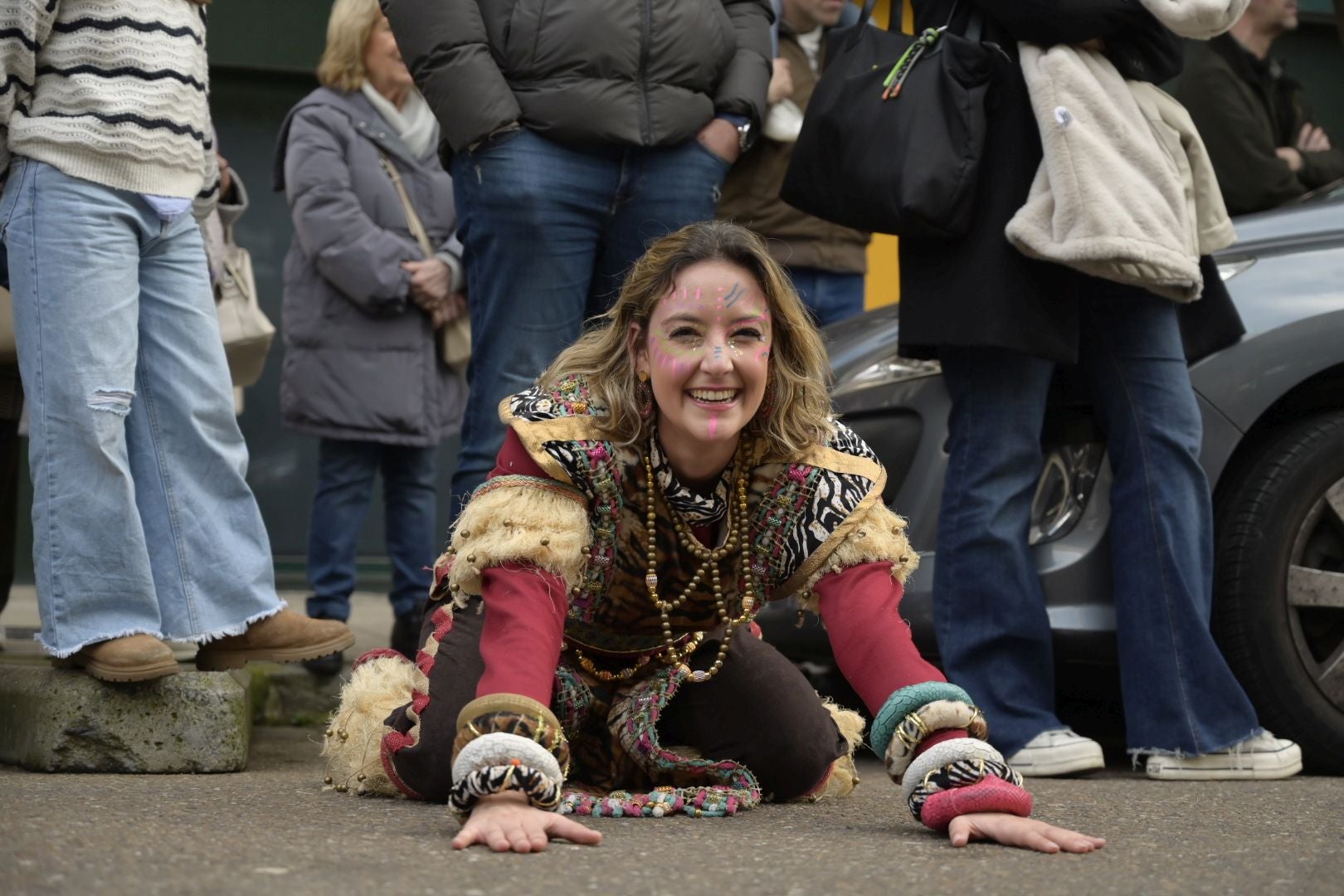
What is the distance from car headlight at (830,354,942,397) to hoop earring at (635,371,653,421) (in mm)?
1098

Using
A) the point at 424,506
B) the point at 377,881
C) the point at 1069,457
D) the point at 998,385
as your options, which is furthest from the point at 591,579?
the point at 424,506

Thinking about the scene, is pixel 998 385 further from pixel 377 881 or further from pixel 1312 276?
pixel 377 881

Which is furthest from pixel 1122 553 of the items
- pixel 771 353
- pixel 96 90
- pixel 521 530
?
pixel 96 90

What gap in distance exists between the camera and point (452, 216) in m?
5.33

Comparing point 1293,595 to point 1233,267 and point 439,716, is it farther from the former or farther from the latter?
point 439,716

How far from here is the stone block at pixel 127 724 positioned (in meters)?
3.47

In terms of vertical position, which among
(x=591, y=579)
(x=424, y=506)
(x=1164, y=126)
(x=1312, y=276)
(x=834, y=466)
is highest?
(x=1164, y=126)

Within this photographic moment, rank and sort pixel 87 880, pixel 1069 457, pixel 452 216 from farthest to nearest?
pixel 452 216 < pixel 1069 457 < pixel 87 880

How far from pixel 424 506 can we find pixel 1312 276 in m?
2.58

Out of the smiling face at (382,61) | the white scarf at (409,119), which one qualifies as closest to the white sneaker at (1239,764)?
the white scarf at (409,119)

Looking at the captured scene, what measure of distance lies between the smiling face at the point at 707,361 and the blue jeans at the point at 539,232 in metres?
0.85

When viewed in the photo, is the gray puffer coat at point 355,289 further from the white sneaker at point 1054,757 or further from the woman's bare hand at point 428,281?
the white sneaker at point 1054,757

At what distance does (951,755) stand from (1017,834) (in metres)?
0.15

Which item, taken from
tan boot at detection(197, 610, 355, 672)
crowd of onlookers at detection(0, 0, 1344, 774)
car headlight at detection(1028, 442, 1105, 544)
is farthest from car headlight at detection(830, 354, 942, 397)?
tan boot at detection(197, 610, 355, 672)
